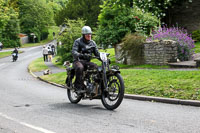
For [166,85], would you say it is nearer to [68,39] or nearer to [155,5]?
[155,5]

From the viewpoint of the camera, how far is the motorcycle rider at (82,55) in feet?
25.6

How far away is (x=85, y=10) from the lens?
64.6 meters

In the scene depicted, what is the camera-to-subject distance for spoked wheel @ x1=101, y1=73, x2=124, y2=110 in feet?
22.7

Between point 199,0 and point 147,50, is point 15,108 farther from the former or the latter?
point 199,0

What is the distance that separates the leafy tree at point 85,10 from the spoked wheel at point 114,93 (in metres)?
56.7

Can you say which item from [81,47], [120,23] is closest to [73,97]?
[81,47]

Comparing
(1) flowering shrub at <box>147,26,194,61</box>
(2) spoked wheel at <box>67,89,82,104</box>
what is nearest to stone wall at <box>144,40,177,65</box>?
(1) flowering shrub at <box>147,26,194,61</box>

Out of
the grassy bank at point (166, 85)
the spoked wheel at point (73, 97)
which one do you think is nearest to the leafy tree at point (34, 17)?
the grassy bank at point (166, 85)

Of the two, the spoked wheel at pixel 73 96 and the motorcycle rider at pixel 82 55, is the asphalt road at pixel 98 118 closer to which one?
the spoked wheel at pixel 73 96

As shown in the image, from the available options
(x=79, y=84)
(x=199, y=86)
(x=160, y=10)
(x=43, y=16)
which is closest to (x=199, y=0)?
(x=160, y=10)

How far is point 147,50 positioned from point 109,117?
39.1 ft

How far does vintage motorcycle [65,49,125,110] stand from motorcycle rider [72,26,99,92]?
0.13 meters

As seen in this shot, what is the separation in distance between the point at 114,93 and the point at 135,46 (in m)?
11.6

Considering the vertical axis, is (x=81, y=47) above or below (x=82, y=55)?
above
